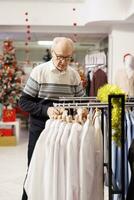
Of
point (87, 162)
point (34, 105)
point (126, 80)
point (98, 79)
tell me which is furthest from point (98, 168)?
point (98, 79)

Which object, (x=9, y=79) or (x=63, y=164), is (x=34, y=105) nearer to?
(x=63, y=164)

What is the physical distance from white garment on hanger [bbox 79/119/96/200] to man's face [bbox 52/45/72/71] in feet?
2.51

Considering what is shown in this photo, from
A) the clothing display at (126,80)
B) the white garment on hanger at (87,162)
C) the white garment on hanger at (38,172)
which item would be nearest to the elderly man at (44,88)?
the white garment on hanger at (38,172)

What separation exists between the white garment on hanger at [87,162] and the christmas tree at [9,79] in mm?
5132

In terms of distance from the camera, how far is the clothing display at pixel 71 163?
70.2 inches

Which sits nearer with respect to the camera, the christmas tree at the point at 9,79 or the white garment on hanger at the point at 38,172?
the white garment on hanger at the point at 38,172

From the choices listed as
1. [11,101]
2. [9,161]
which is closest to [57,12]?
[11,101]

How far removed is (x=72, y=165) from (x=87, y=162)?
0.08m

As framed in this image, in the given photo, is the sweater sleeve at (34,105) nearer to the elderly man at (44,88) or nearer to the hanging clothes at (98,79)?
the elderly man at (44,88)

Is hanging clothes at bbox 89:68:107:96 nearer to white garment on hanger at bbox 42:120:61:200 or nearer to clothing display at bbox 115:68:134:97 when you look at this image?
clothing display at bbox 115:68:134:97

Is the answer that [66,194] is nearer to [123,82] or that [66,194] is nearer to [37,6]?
[123,82]

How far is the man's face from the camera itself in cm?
241

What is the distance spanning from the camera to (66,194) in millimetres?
1817

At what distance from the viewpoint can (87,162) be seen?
5.83ft
